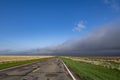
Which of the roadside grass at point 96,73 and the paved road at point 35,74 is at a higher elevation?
the paved road at point 35,74

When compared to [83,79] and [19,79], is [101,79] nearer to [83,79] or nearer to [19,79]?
[83,79]

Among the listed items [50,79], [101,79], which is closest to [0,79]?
[50,79]

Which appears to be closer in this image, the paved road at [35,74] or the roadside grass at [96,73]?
the paved road at [35,74]

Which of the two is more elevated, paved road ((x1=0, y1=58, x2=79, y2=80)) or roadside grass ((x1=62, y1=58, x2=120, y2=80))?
paved road ((x1=0, y1=58, x2=79, y2=80))

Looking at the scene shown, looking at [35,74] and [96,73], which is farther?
[96,73]

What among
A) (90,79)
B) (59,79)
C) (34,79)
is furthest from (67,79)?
(34,79)

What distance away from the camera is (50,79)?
429 inches

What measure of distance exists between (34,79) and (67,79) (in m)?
2.28

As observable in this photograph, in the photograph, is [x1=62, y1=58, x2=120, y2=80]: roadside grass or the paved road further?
[x1=62, y1=58, x2=120, y2=80]: roadside grass

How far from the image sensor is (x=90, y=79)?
1100cm

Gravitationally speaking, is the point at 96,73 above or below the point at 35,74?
below

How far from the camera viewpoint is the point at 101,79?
11156 millimetres

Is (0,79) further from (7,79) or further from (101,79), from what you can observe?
(101,79)

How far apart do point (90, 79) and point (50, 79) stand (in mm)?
2748
